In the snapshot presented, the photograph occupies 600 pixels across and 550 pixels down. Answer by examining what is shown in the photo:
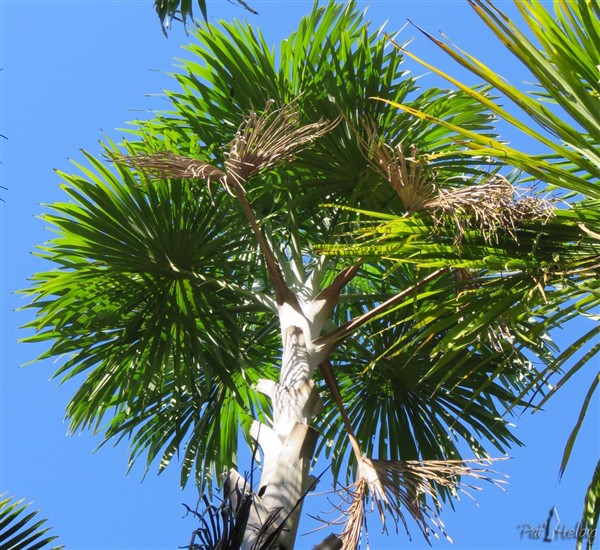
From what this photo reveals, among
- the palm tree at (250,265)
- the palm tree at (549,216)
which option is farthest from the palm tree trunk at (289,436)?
the palm tree at (549,216)

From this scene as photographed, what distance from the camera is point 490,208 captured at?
3113mm

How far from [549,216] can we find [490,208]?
0.22 m

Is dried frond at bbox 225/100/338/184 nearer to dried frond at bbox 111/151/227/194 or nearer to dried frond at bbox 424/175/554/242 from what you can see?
dried frond at bbox 111/151/227/194

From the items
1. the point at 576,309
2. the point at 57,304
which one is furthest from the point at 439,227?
the point at 57,304

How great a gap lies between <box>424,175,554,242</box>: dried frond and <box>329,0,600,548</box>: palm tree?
12 millimetres

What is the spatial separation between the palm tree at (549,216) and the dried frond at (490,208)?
0.04ft

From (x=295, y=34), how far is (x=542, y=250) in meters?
2.85

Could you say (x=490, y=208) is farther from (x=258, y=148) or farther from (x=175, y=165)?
(x=175, y=165)

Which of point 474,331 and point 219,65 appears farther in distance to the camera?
point 219,65

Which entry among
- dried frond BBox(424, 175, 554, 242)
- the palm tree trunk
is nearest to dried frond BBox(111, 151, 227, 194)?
the palm tree trunk

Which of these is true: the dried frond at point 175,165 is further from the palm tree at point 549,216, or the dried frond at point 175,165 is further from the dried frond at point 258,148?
the palm tree at point 549,216

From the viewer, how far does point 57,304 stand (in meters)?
5.22

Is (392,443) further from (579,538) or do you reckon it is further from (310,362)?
(579,538)

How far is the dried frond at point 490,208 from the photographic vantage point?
3.04 meters
